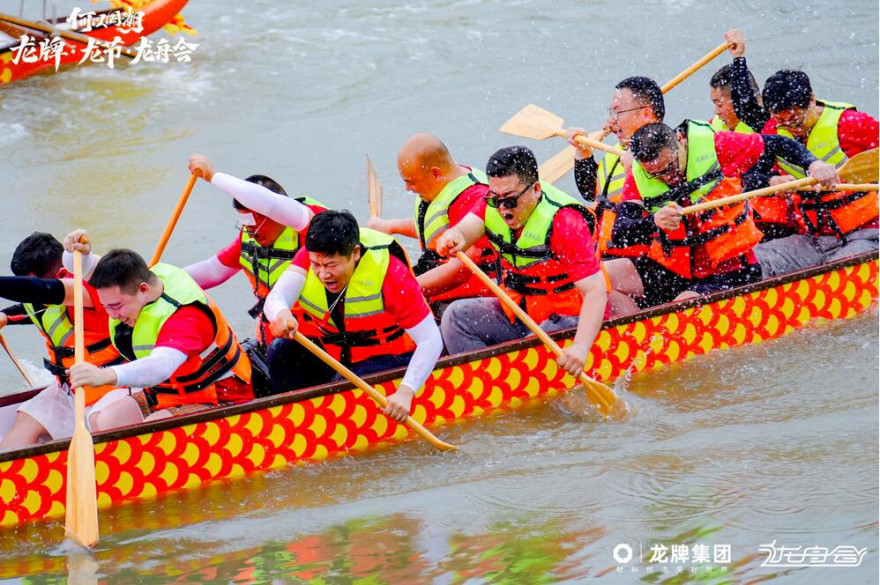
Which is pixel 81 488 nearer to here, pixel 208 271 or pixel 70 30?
pixel 208 271

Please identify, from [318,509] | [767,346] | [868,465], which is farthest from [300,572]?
[767,346]

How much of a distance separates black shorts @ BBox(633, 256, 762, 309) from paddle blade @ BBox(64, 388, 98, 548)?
2.65 m

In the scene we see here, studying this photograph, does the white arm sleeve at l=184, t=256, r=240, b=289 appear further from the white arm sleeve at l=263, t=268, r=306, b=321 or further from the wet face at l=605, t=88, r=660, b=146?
the wet face at l=605, t=88, r=660, b=146

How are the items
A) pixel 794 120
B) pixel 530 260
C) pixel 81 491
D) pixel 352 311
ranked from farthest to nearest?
pixel 794 120
pixel 530 260
pixel 352 311
pixel 81 491

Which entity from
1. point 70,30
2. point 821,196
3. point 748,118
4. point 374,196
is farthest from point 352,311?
point 70,30

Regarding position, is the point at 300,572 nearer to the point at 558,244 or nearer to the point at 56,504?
the point at 56,504

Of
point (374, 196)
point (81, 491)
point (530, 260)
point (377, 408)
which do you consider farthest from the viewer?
point (374, 196)

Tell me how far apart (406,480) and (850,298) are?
2.56m

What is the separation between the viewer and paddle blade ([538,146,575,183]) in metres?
6.64

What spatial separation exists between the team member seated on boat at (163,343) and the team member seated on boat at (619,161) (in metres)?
1.95

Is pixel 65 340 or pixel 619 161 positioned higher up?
pixel 619 161

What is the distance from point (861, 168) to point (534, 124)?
1.70 metres

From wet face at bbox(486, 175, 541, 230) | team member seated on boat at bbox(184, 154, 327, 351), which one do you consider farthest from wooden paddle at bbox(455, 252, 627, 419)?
team member seated on boat at bbox(184, 154, 327, 351)

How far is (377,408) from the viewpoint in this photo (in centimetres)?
489
